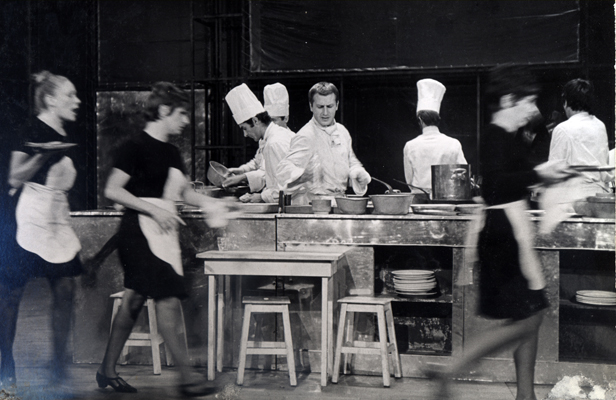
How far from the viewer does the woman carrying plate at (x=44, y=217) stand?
343 centimetres

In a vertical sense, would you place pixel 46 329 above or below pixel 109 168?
below

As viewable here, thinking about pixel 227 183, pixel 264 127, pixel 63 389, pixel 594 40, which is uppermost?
pixel 594 40

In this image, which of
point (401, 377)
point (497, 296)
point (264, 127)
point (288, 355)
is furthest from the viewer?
point (264, 127)

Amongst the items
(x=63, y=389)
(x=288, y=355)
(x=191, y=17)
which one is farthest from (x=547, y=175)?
(x=63, y=389)

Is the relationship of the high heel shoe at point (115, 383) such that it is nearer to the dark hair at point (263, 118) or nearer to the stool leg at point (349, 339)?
the stool leg at point (349, 339)

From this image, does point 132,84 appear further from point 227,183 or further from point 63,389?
point 63,389

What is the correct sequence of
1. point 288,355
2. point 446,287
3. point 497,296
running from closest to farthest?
point 497,296, point 288,355, point 446,287

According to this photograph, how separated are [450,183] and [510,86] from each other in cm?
66

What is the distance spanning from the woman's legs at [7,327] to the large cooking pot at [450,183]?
7.91 feet

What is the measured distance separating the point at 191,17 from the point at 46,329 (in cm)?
202

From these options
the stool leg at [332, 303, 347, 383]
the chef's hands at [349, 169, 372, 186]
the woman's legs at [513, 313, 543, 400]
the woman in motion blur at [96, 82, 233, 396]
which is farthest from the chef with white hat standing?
the woman in motion blur at [96, 82, 233, 396]

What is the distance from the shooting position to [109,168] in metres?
3.38

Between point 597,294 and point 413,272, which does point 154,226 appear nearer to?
point 413,272

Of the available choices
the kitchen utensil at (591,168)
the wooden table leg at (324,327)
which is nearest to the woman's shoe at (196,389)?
the wooden table leg at (324,327)
